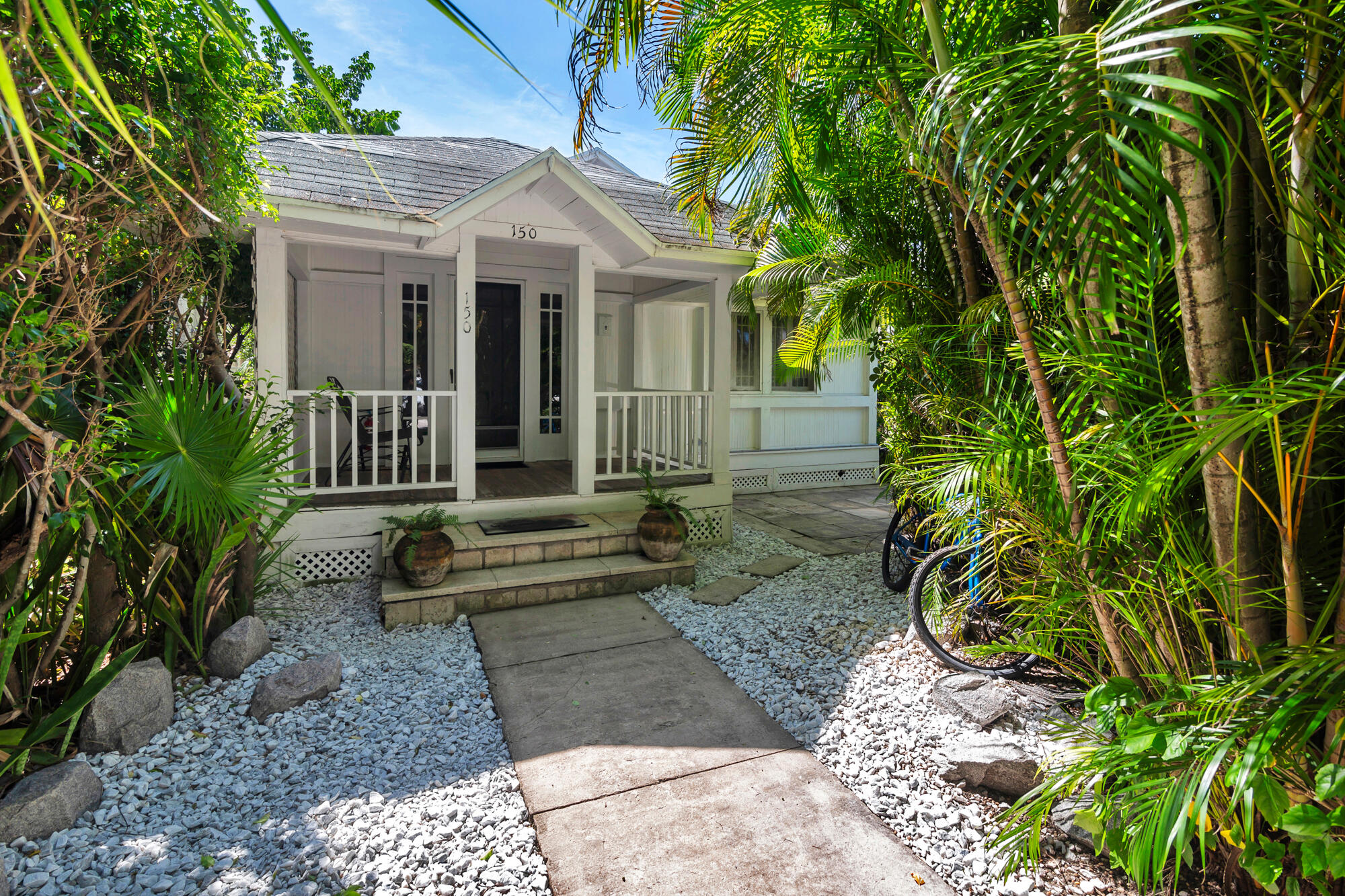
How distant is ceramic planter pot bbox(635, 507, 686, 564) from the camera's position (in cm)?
550

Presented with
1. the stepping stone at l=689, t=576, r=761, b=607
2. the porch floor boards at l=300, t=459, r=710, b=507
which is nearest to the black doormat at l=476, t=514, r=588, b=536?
the porch floor boards at l=300, t=459, r=710, b=507

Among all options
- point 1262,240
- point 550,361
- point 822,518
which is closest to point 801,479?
point 822,518

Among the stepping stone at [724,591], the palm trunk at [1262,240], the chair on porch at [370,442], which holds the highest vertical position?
the palm trunk at [1262,240]

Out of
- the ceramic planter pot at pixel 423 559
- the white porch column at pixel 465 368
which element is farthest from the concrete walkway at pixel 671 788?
the white porch column at pixel 465 368

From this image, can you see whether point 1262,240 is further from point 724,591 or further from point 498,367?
point 498,367

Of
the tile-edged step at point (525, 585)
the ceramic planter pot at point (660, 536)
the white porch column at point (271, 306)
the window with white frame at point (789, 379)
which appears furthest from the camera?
the window with white frame at point (789, 379)

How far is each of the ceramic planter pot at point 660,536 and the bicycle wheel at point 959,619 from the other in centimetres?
205

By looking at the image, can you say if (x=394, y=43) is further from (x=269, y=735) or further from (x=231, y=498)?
(x=269, y=735)

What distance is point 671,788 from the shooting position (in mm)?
2834

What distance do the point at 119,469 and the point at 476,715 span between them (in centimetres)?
180

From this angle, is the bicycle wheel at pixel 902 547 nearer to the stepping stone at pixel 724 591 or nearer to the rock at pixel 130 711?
the stepping stone at pixel 724 591

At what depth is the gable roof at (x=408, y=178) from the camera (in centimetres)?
533

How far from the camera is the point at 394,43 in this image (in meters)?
1.58

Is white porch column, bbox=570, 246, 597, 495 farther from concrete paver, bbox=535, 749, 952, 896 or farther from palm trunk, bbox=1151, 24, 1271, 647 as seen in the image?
palm trunk, bbox=1151, 24, 1271, 647
